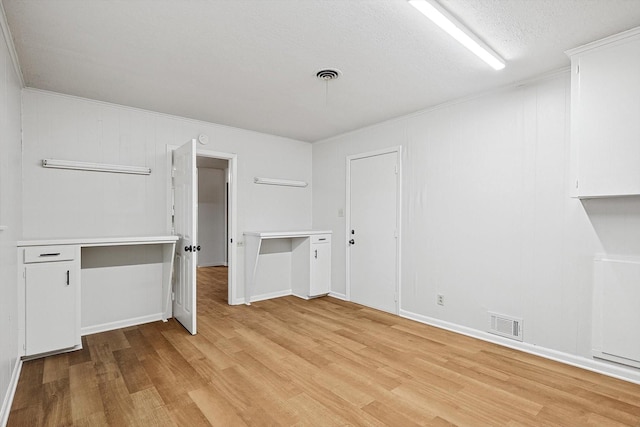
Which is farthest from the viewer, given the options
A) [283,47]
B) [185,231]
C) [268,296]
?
[268,296]

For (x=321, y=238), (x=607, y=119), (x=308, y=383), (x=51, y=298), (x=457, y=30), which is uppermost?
(x=457, y=30)

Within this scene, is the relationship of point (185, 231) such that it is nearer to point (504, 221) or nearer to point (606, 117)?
point (504, 221)

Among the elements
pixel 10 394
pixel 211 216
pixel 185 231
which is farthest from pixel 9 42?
pixel 211 216

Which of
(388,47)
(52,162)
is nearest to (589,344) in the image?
(388,47)

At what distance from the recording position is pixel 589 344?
2568 millimetres

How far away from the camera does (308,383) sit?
93.7 inches

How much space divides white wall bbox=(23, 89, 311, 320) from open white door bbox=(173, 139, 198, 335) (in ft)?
0.88

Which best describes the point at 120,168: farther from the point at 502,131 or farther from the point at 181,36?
the point at 502,131

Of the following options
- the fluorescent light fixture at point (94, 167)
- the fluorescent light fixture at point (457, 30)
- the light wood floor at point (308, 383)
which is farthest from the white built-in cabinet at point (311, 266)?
the fluorescent light fixture at point (457, 30)

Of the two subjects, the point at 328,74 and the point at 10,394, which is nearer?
the point at 10,394

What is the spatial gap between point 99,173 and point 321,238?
2907 mm

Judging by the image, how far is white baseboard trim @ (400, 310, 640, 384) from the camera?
2.40 metres

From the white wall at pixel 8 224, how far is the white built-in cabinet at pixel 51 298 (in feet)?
0.57

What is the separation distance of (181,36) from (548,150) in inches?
122
